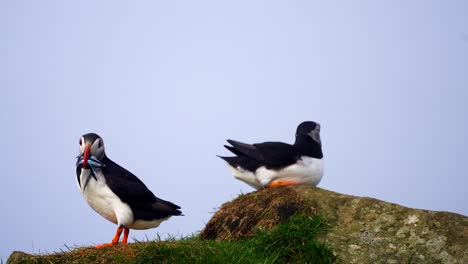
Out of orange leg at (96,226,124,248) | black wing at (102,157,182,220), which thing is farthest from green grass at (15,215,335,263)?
black wing at (102,157,182,220)

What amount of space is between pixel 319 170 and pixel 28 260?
4.97 m

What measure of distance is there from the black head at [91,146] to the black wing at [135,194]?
0.63ft

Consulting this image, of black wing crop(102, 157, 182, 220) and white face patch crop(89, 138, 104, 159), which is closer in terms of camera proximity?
black wing crop(102, 157, 182, 220)

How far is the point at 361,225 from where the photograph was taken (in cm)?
917

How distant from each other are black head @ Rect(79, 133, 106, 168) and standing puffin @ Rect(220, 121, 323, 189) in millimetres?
2312

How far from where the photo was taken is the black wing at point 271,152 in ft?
33.9

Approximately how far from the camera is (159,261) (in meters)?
8.25

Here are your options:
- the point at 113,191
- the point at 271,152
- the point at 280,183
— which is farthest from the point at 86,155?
the point at 280,183

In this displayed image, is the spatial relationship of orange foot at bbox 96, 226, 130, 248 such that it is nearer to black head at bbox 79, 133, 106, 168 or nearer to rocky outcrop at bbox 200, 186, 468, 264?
black head at bbox 79, 133, 106, 168

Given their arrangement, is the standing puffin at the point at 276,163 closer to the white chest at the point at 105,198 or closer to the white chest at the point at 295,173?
the white chest at the point at 295,173

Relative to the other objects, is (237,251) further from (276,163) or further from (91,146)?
(91,146)

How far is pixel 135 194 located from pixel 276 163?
8.01ft

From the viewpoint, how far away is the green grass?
8266mm

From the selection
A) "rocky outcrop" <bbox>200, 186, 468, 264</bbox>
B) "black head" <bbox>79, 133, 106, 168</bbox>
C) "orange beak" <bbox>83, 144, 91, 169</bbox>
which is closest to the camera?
"rocky outcrop" <bbox>200, 186, 468, 264</bbox>
